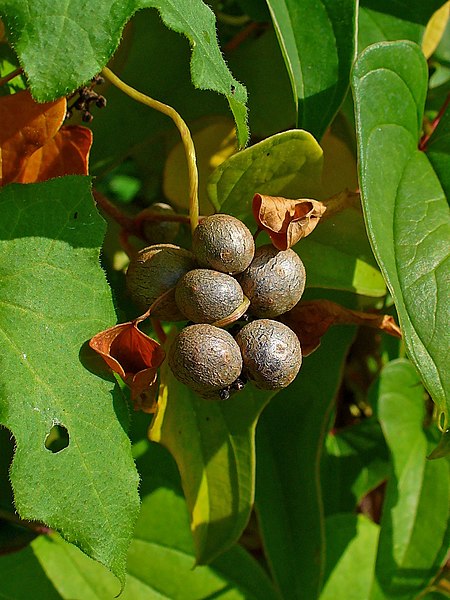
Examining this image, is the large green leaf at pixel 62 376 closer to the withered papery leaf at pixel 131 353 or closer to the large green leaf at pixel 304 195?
the withered papery leaf at pixel 131 353

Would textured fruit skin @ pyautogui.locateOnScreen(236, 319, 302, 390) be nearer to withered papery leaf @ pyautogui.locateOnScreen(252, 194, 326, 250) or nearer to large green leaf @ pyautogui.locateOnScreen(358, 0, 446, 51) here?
withered papery leaf @ pyautogui.locateOnScreen(252, 194, 326, 250)

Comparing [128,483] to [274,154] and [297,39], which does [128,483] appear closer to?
[274,154]

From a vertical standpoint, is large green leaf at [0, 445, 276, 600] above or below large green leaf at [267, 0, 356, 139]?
below

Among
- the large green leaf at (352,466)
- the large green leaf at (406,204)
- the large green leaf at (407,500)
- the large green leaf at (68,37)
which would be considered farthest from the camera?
the large green leaf at (352,466)

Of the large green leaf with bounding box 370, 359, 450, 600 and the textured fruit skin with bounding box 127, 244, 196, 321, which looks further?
the large green leaf with bounding box 370, 359, 450, 600

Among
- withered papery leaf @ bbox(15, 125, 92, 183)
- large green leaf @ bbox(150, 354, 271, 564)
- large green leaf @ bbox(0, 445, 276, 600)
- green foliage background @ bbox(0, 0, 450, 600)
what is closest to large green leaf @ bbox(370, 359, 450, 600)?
green foliage background @ bbox(0, 0, 450, 600)

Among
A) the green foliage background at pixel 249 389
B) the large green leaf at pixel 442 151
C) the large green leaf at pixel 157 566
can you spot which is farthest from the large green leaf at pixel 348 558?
the large green leaf at pixel 442 151
